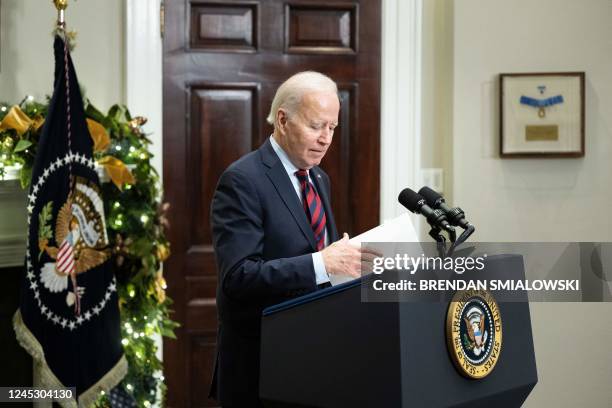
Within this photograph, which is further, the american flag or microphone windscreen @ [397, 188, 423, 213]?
the american flag

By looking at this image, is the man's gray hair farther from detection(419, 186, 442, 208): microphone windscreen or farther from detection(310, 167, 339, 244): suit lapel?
detection(419, 186, 442, 208): microphone windscreen

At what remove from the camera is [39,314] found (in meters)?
2.82

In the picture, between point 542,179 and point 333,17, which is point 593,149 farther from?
point 333,17

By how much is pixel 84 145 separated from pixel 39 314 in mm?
594

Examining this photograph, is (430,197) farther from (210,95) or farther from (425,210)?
(210,95)

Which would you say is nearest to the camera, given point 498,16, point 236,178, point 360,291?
point 360,291

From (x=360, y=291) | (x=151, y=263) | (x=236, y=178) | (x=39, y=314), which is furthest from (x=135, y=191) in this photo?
(x=360, y=291)

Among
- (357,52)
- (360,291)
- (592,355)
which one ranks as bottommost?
(592,355)

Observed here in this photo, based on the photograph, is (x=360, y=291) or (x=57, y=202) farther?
(x=57, y=202)

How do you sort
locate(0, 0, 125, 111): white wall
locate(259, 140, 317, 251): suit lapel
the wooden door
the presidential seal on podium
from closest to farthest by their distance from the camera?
the presidential seal on podium
locate(259, 140, 317, 251): suit lapel
locate(0, 0, 125, 111): white wall
the wooden door

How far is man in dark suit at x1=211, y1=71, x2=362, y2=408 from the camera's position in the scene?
196cm

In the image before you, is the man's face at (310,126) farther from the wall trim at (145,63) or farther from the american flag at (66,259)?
the wall trim at (145,63)

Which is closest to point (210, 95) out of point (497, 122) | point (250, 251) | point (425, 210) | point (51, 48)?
point (51, 48)

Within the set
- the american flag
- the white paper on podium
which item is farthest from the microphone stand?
the american flag
